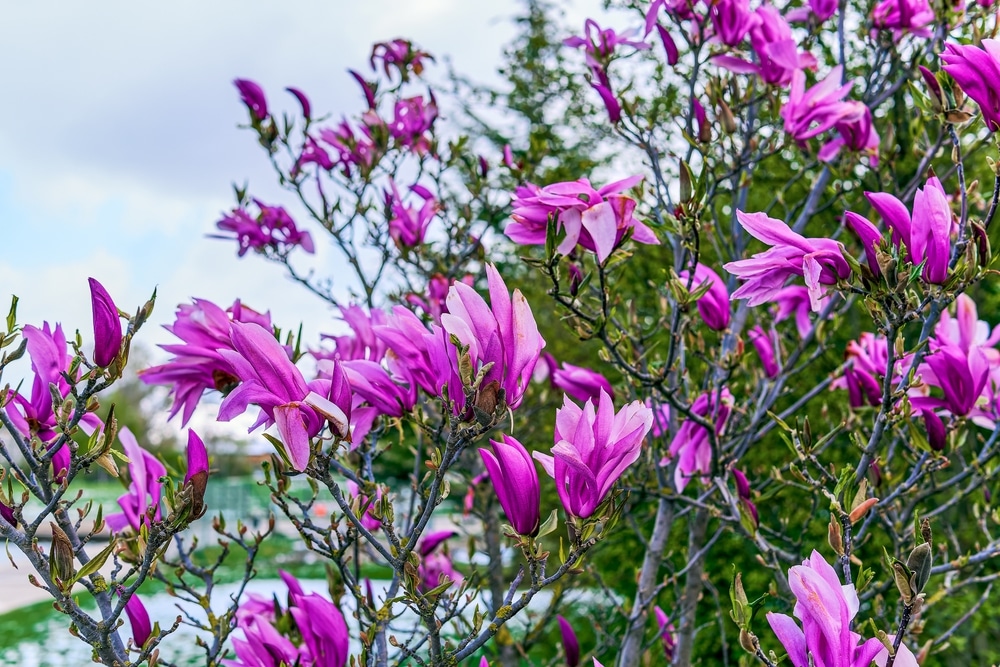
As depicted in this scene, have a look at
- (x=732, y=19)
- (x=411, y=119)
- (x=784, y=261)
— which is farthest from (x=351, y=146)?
(x=784, y=261)

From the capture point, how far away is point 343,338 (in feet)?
4.84

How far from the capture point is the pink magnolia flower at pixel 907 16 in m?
2.15

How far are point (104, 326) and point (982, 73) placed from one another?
1235 mm

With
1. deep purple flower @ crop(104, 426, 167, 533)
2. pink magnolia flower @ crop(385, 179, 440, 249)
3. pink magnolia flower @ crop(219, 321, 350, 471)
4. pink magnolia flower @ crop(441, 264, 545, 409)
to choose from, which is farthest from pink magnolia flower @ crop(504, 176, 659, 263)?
pink magnolia flower @ crop(385, 179, 440, 249)

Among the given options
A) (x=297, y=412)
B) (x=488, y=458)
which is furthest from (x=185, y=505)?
(x=488, y=458)

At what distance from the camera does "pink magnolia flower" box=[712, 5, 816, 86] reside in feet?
6.26

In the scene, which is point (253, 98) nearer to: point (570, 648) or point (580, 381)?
point (580, 381)

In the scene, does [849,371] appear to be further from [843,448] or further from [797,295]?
[843,448]

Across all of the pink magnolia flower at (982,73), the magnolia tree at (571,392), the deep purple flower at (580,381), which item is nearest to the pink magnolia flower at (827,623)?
the magnolia tree at (571,392)

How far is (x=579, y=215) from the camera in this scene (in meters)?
1.22

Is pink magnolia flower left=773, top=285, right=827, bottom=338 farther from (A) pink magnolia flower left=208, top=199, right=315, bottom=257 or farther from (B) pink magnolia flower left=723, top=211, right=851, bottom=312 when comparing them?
(A) pink magnolia flower left=208, top=199, right=315, bottom=257

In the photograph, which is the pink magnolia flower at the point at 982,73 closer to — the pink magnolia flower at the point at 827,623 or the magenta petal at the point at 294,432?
the pink magnolia flower at the point at 827,623

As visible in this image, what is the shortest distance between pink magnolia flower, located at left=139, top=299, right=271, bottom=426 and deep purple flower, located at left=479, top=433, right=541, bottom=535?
16.1 inches

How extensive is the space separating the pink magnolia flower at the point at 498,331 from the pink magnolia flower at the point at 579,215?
26 cm
